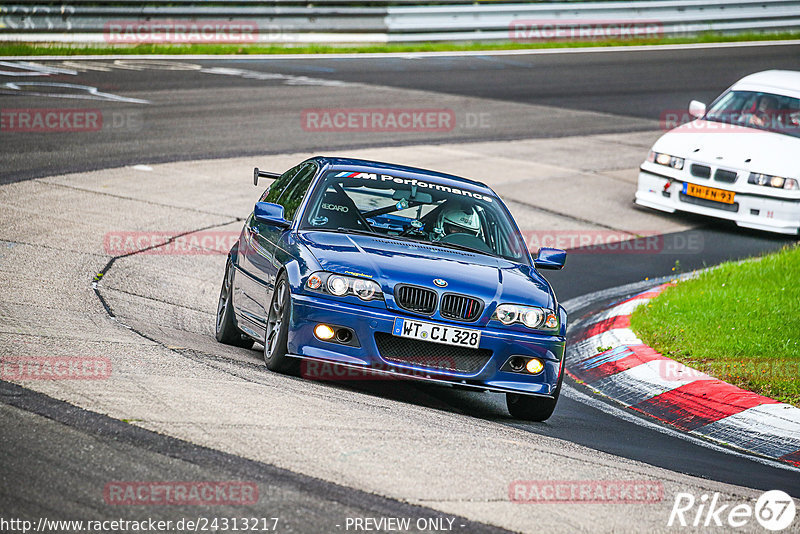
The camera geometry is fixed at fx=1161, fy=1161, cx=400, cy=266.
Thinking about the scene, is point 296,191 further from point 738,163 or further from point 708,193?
point 738,163

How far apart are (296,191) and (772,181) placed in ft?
25.5

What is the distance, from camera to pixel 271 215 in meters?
8.07

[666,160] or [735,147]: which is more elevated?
[735,147]

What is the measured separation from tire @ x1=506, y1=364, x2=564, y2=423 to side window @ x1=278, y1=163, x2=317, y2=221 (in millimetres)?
2046

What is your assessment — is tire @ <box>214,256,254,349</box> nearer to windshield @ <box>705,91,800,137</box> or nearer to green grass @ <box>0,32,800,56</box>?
windshield @ <box>705,91,800,137</box>

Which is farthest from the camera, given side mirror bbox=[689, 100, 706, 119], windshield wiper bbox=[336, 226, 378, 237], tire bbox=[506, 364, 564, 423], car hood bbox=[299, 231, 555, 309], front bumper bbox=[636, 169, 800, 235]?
side mirror bbox=[689, 100, 706, 119]

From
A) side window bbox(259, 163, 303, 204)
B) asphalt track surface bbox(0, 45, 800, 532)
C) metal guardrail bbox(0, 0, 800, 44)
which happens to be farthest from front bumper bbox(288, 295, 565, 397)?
metal guardrail bbox(0, 0, 800, 44)

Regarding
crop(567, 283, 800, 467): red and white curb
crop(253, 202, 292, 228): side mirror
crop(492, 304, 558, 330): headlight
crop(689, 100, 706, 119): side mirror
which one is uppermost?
crop(689, 100, 706, 119): side mirror

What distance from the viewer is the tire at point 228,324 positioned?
870 cm

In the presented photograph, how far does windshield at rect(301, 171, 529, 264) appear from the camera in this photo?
809cm

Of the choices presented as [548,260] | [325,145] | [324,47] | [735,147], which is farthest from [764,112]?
[324,47]

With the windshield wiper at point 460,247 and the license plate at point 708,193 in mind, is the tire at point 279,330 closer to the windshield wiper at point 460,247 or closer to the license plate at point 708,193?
the windshield wiper at point 460,247

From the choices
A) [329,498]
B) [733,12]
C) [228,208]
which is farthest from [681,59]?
[329,498]

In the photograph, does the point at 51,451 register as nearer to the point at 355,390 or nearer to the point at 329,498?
the point at 329,498
